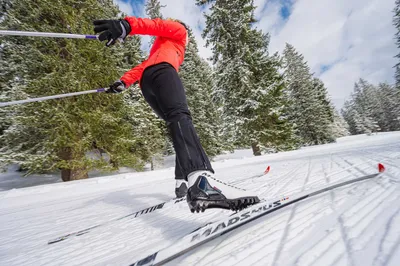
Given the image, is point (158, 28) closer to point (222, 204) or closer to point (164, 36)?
point (164, 36)

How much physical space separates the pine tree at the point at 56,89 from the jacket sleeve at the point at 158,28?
743cm

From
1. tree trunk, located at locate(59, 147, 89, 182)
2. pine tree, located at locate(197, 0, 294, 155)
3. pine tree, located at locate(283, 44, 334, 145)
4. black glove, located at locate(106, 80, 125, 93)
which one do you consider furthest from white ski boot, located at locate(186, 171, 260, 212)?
pine tree, located at locate(283, 44, 334, 145)

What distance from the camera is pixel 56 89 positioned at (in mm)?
7594

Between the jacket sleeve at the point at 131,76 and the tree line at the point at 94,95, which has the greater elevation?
the tree line at the point at 94,95

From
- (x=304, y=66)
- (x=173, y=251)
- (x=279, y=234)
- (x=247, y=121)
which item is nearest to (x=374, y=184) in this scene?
(x=279, y=234)

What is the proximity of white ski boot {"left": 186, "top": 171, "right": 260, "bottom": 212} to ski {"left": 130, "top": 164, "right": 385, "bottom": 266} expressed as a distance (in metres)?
0.06

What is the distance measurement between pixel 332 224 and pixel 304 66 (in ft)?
93.6

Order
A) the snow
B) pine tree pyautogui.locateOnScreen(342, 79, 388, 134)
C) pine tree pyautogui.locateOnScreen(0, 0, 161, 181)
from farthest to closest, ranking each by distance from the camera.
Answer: pine tree pyautogui.locateOnScreen(342, 79, 388, 134), pine tree pyautogui.locateOnScreen(0, 0, 161, 181), the snow

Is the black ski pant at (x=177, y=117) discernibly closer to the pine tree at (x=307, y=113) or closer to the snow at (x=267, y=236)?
the snow at (x=267, y=236)

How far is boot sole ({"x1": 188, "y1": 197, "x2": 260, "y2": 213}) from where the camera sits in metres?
1.13

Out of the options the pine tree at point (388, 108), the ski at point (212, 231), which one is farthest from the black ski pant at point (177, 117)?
the pine tree at point (388, 108)

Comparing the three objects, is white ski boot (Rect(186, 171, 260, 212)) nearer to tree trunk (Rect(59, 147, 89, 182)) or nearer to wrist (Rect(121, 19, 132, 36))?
wrist (Rect(121, 19, 132, 36))

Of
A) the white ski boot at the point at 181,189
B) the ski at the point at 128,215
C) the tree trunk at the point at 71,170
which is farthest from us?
the tree trunk at the point at 71,170

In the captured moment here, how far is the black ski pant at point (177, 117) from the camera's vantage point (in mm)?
1268
